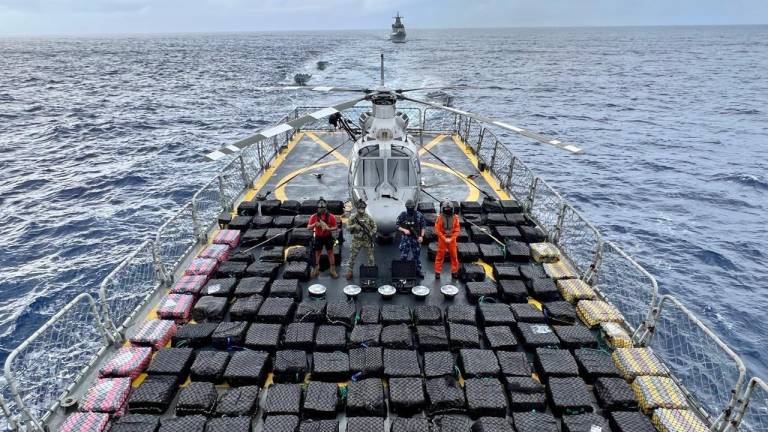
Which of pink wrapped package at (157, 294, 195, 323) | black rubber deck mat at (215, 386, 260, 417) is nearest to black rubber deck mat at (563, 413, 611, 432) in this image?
black rubber deck mat at (215, 386, 260, 417)

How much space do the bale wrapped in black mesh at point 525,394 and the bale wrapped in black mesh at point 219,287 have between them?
22.7 ft

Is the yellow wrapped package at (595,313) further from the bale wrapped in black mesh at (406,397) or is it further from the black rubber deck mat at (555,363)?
the bale wrapped in black mesh at (406,397)

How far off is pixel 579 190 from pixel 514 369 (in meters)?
23.4

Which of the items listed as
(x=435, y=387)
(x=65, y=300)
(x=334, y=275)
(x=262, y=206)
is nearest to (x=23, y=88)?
(x=65, y=300)

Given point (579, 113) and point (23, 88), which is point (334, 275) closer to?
point (579, 113)

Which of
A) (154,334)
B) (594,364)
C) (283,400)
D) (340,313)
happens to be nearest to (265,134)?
(340,313)

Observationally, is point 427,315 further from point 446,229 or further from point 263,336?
point 263,336

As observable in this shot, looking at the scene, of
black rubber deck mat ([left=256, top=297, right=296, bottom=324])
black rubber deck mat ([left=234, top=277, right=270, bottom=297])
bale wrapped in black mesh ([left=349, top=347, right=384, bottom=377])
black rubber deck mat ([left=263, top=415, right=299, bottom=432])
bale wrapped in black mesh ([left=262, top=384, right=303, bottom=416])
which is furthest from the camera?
black rubber deck mat ([left=234, top=277, right=270, bottom=297])

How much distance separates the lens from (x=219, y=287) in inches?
419

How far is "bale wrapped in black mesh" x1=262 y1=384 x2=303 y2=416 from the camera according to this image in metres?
7.22

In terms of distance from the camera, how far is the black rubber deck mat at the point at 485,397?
7.39m

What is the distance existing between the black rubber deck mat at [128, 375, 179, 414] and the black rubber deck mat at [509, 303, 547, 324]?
7.41m

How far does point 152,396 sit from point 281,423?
2.52 meters

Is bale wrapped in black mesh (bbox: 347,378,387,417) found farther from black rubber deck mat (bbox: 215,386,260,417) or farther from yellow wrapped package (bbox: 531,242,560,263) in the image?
yellow wrapped package (bbox: 531,242,560,263)
